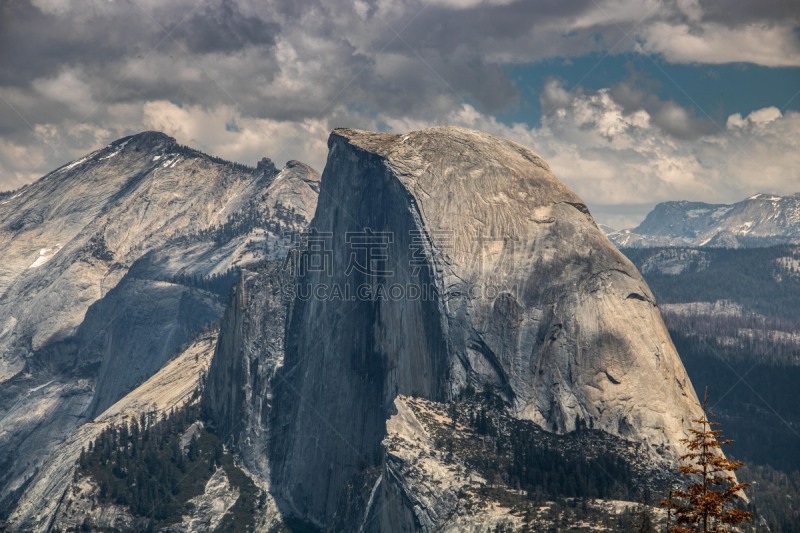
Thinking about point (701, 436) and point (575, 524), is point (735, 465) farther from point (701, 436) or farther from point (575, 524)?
point (575, 524)

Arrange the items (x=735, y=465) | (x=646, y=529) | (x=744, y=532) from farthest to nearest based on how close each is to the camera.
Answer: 1. (x=744, y=532)
2. (x=646, y=529)
3. (x=735, y=465)

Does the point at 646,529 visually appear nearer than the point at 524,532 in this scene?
Yes

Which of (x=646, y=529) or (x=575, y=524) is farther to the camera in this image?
(x=575, y=524)

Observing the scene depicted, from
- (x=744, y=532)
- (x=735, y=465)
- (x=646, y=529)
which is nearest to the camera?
(x=735, y=465)

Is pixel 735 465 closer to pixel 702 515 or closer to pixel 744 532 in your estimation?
pixel 702 515

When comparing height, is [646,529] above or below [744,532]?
below

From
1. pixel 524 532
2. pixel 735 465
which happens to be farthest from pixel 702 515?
pixel 524 532

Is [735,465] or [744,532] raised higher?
[744,532]

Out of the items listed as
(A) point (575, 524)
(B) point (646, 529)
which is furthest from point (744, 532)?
(B) point (646, 529)
